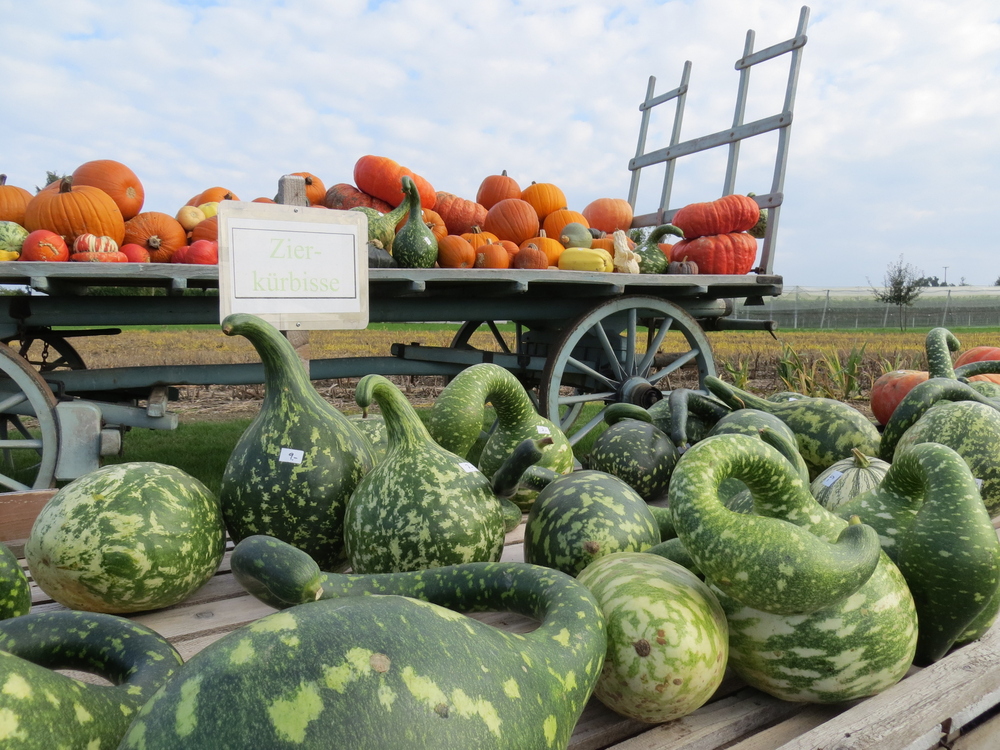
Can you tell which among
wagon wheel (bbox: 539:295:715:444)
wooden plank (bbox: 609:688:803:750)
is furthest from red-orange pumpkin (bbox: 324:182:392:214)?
wooden plank (bbox: 609:688:803:750)

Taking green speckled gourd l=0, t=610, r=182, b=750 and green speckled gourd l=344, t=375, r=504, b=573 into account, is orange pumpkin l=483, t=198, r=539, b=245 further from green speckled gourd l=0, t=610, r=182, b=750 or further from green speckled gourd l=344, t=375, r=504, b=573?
green speckled gourd l=0, t=610, r=182, b=750

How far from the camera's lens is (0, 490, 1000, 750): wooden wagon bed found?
Result: 2.91ft

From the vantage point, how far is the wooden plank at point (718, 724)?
2.94ft

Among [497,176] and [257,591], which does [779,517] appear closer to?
[257,591]

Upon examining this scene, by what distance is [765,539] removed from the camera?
0.83 metres

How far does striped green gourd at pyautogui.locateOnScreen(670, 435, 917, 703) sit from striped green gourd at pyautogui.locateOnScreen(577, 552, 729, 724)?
2.2 inches

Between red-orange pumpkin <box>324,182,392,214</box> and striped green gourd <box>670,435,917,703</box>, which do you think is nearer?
striped green gourd <box>670,435,917,703</box>

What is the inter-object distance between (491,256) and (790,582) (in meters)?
3.61

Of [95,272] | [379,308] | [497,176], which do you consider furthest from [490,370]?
[497,176]

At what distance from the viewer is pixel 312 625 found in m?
0.53

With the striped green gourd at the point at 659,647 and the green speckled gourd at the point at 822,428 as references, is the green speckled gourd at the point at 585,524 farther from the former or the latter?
the green speckled gourd at the point at 822,428

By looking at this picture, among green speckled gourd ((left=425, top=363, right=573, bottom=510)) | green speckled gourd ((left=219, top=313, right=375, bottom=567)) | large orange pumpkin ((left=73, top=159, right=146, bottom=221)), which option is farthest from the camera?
large orange pumpkin ((left=73, top=159, right=146, bottom=221))

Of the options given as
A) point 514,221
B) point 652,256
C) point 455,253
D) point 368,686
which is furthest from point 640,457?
point 514,221

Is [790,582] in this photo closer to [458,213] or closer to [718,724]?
[718,724]
